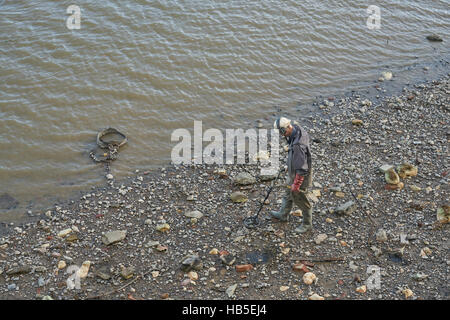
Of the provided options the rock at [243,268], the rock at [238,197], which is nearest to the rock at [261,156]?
the rock at [238,197]

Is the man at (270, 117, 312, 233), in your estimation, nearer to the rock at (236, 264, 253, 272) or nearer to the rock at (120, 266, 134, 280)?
the rock at (236, 264, 253, 272)

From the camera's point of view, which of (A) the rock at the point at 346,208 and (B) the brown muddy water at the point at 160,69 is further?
(B) the brown muddy water at the point at 160,69

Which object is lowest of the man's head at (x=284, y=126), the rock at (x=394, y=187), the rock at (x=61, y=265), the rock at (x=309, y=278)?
the rock at (x=61, y=265)

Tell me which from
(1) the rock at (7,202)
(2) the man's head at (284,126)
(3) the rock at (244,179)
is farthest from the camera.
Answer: (3) the rock at (244,179)

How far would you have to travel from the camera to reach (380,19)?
19.0 metres

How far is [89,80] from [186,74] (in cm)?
327

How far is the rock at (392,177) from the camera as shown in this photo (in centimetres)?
1079

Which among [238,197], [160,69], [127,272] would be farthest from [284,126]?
[160,69]

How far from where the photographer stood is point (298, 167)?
8656mm

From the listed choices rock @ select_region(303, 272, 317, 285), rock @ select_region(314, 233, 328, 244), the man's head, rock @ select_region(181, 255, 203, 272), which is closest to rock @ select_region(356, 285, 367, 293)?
rock @ select_region(303, 272, 317, 285)

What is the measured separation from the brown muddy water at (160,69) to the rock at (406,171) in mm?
3863

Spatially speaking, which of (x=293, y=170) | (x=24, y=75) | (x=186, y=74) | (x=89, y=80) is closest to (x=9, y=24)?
(x=24, y=75)

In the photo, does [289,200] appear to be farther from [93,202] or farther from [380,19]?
[380,19]

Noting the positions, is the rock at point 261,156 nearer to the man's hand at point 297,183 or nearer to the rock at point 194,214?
the rock at point 194,214
